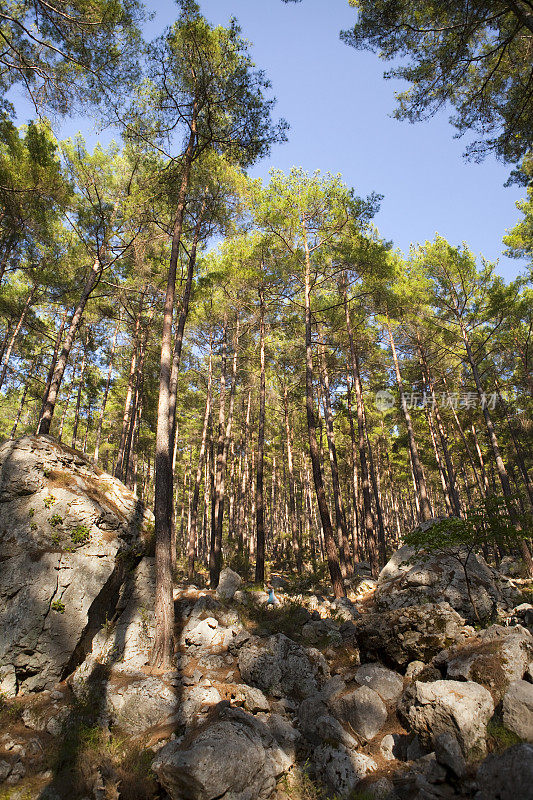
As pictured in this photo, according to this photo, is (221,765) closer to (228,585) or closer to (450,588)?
(450,588)

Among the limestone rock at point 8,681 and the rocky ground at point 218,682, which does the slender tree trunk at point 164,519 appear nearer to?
the rocky ground at point 218,682

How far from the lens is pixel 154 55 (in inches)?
399

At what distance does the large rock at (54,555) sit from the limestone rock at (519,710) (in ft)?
22.0

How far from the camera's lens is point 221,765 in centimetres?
432

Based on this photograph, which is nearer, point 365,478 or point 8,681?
point 8,681

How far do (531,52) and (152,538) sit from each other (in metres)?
15.4

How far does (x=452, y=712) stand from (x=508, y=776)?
1312 mm

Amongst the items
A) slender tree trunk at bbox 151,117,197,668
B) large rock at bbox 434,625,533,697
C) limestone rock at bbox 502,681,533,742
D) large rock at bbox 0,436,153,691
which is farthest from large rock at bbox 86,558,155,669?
limestone rock at bbox 502,681,533,742

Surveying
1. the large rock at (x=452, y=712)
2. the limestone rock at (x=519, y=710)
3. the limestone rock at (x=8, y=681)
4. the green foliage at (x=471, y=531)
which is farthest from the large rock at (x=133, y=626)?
the green foliage at (x=471, y=531)

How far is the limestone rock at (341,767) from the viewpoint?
4.68 metres

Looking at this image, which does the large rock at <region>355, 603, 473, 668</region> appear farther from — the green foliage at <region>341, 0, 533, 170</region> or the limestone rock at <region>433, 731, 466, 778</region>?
the green foliage at <region>341, 0, 533, 170</region>

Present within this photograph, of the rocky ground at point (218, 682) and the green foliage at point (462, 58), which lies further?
the green foliage at point (462, 58)

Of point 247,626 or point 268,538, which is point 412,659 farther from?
point 268,538

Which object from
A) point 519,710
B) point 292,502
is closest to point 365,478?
point 292,502
